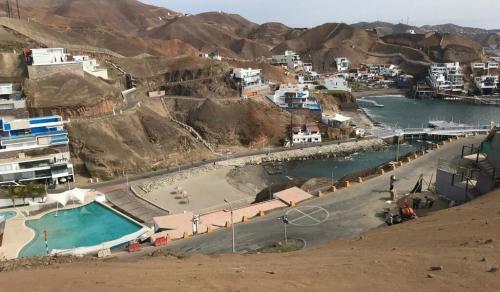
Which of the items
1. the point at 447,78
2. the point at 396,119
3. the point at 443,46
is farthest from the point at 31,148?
the point at 443,46

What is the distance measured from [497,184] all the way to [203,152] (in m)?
39.0

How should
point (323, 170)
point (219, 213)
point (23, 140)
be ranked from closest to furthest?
point (219, 213)
point (23, 140)
point (323, 170)

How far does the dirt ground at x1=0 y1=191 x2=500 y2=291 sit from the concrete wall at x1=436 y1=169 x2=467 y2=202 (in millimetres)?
7315

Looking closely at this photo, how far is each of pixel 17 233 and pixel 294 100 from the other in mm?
45447

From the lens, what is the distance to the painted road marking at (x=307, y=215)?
22594 millimetres

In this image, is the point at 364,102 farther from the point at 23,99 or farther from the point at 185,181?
the point at 23,99

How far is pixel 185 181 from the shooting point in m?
44.1

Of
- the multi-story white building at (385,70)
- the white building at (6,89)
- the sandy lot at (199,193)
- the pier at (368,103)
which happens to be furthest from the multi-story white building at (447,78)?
the white building at (6,89)

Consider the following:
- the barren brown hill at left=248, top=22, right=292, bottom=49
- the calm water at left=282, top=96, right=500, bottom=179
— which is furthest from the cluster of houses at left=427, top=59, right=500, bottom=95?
the barren brown hill at left=248, top=22, right=292, bottom=49

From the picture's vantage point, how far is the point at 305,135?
5838 cm

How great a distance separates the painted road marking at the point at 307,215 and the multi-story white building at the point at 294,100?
43.2 m

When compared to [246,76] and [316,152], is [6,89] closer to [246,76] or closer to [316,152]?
[246,76]

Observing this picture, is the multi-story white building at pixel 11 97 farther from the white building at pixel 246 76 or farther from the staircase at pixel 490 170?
the staircase at pixel 490 170

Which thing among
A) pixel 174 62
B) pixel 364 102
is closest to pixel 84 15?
pixel 174 62
